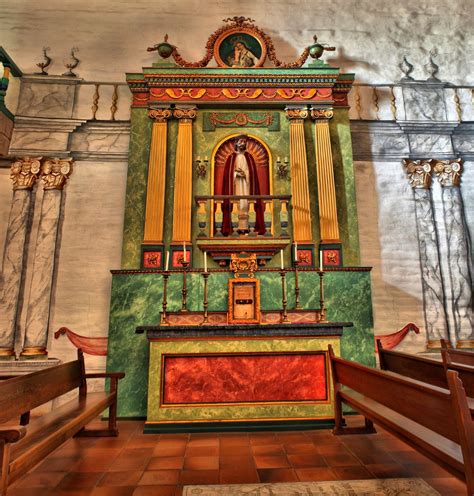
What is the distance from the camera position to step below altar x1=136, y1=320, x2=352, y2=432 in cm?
447

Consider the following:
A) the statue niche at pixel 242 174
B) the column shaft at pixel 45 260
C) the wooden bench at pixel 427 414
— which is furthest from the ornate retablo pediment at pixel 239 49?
the wooden bench at pixel 427 414

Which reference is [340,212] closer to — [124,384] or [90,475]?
[124,384]

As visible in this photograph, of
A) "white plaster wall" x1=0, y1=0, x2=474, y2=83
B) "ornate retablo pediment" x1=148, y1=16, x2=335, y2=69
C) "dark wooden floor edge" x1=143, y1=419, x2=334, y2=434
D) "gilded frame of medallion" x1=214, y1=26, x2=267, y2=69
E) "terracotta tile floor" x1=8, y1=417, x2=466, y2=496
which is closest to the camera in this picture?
"terracotta tile floor" x1=8, y1=417, x2=466, y2=496

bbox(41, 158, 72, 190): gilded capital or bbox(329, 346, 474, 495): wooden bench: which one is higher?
bbox(41, 158, 72, 190): gilded capital

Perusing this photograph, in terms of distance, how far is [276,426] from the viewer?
4.46 m

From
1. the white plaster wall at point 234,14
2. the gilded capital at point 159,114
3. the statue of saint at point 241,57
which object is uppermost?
the white plaster wall at point 234,14

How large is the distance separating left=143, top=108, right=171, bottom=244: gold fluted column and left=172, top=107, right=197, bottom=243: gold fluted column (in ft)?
0.71

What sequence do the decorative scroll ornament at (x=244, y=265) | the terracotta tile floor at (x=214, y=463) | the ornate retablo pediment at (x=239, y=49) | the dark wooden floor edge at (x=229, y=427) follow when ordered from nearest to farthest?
the terracotta tile floor at (x=214, y=463)
the dark wooden floor edge at (x=229, y=427)
the decorative scroll ornament at (x=244, y=265)
the ornate retablo pediment at (x=239, y=49)

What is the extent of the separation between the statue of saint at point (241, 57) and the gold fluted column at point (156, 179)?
5.36ft

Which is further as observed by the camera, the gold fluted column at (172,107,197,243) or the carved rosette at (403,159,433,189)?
the carved rosette at (403,159,433,189)

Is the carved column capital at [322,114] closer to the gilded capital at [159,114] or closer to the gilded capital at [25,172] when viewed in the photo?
the gilded capital at [159,114]

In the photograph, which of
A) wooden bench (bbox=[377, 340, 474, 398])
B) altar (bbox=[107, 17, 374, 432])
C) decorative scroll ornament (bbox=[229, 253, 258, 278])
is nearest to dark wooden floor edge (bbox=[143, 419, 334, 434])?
altar (bbox=[107, 17, 374, 432])

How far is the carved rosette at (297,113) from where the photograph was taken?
7.35m

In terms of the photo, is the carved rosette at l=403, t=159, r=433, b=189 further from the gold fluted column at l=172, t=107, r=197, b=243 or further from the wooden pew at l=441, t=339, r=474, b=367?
the gold fluted column at l=172, t=107, r=197, b=243
